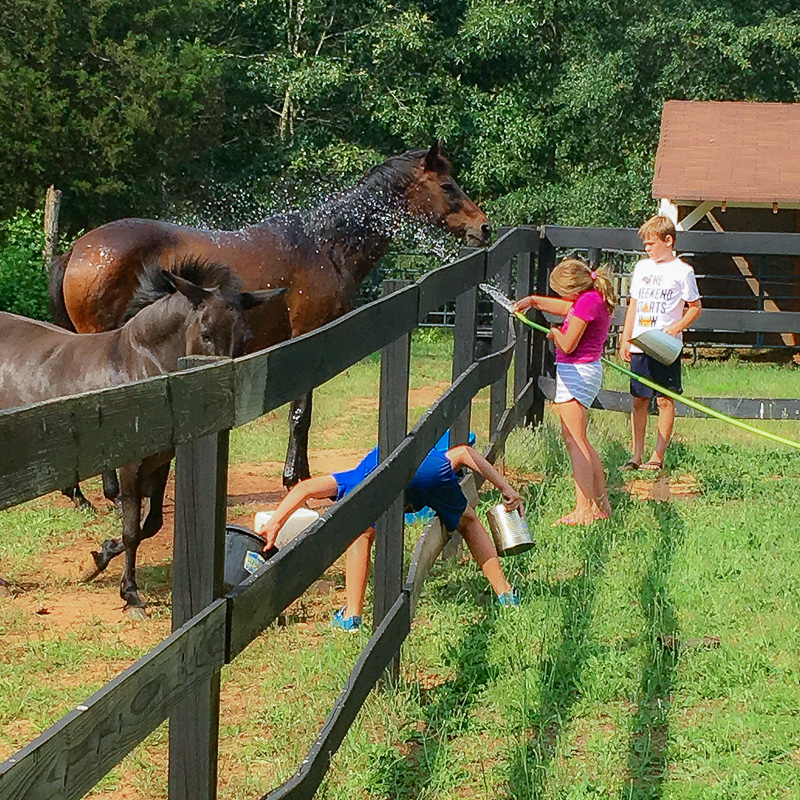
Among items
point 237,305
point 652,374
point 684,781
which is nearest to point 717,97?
point 652,374

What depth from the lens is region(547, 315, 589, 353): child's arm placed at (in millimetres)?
6684

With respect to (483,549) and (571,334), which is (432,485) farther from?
(571,334)

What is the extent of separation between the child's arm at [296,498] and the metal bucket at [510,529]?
91cm

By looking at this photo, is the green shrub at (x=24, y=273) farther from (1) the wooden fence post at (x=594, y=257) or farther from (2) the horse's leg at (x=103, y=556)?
(2) the horse's leg at (x=103, y=556)

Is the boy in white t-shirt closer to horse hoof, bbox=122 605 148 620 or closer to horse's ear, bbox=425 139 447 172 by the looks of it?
horse's ear, bbox=425 139 447 172

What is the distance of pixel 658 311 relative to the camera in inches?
323

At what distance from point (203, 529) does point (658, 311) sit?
645cm

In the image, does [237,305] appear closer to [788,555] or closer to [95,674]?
[95,674]

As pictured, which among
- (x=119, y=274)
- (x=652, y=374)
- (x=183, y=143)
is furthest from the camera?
(x=183, y=143)

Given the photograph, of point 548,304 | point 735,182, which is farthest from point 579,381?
point 735,182

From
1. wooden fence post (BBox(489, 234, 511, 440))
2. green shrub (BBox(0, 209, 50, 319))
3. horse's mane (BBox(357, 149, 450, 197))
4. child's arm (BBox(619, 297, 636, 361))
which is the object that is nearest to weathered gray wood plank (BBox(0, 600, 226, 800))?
wooden fence post (BBox(489, 234, 511, 440))

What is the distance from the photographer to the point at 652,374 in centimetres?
845

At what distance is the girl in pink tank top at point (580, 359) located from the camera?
21.8ft

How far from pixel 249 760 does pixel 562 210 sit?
20.4 m
